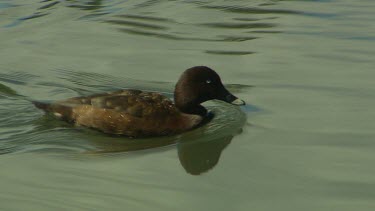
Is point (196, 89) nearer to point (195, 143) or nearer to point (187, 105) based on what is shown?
point (187, 105)

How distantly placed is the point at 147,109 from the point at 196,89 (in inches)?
23.9

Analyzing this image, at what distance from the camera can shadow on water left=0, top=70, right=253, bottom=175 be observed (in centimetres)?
814

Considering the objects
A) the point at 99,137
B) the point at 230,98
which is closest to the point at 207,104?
the point at 230,98

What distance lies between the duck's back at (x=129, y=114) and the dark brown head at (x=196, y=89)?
118 millimetres

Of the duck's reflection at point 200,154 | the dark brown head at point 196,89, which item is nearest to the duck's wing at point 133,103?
the dark brown head at point 196,89

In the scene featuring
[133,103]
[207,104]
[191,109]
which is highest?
[133,103]

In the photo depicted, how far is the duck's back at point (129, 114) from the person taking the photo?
8.62m

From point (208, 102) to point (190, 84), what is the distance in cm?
124

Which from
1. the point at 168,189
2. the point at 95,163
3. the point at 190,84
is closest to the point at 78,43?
the point at 190,84

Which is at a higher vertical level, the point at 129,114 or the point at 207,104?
the point at 129,114

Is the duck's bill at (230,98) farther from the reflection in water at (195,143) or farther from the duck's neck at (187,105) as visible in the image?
the duck's neck at (187,105)

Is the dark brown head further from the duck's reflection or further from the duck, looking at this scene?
the duck's reflection

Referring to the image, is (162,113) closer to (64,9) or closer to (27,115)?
(27,115)

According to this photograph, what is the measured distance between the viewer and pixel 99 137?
28.5 feet
